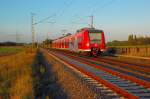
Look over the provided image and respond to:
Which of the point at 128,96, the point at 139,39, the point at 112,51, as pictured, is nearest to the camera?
the point at 128,96

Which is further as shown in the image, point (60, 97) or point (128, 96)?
point (60, 97)

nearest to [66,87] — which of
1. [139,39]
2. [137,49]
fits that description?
[137,49]

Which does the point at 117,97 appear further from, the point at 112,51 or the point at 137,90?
the point at 112,51

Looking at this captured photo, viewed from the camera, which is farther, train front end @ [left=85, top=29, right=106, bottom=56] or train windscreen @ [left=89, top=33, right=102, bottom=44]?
train windscreen @ [left=89, top=33, right=102, bottom=44]

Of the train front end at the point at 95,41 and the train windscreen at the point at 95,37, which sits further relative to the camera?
the train windscreen at the point at 95,37

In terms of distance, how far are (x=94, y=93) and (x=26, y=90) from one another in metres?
2.41

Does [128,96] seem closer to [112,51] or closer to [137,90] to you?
[137,90]

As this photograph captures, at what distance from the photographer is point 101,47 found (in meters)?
33.0

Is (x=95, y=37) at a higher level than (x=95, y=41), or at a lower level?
higher

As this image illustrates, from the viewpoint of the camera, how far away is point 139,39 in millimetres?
64375

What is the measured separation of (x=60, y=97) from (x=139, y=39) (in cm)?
5672

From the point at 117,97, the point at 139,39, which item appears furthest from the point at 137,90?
the point at 139,39

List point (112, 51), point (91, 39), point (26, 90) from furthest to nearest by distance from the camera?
1. point (112, 51)
2. point (91, 39)
3. point (26, 90)

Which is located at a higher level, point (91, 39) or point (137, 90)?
point (91, 39)
